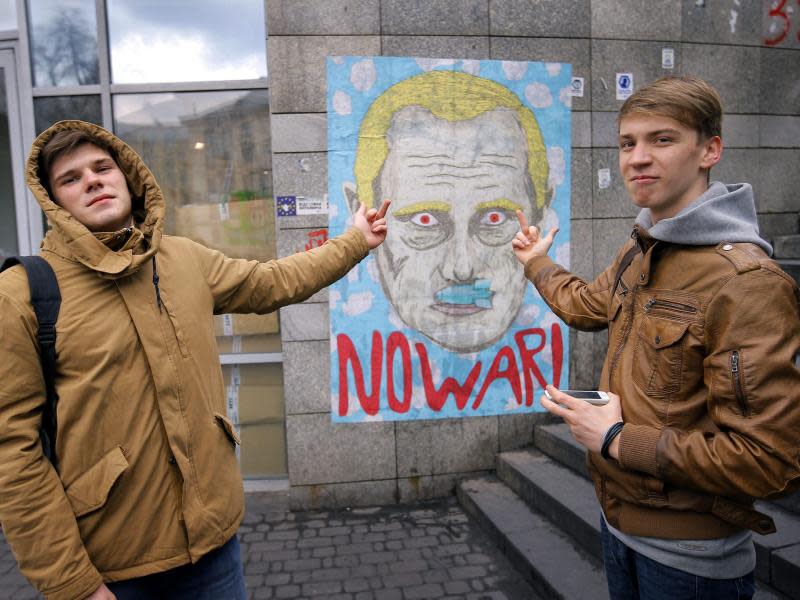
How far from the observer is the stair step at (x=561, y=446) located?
3.99 m

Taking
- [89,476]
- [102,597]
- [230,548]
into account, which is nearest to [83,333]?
[89,476]

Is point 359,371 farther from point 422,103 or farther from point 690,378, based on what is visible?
point 690,378

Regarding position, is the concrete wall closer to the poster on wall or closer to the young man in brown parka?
the poster on wall

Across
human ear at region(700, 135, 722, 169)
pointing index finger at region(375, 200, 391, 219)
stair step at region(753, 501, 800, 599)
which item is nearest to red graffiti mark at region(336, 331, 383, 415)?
pointing index finger at region(375, 200, 391, 219)

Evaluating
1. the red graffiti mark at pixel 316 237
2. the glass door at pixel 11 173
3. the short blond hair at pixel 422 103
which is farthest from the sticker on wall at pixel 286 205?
the glass door at pixel 11 173

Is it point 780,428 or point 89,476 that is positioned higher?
point 780,428

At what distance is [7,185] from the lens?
183 inches

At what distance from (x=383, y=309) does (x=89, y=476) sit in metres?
2.90

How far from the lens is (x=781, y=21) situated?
4.75 metres

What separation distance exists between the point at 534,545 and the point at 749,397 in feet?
8.17

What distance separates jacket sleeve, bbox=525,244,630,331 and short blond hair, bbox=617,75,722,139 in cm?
49

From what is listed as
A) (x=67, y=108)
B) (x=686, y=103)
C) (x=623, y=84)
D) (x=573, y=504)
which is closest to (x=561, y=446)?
(x=573, y=504)

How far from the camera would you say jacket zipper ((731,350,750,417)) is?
133 cm

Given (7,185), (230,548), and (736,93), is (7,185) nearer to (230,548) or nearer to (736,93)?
(230,548)
